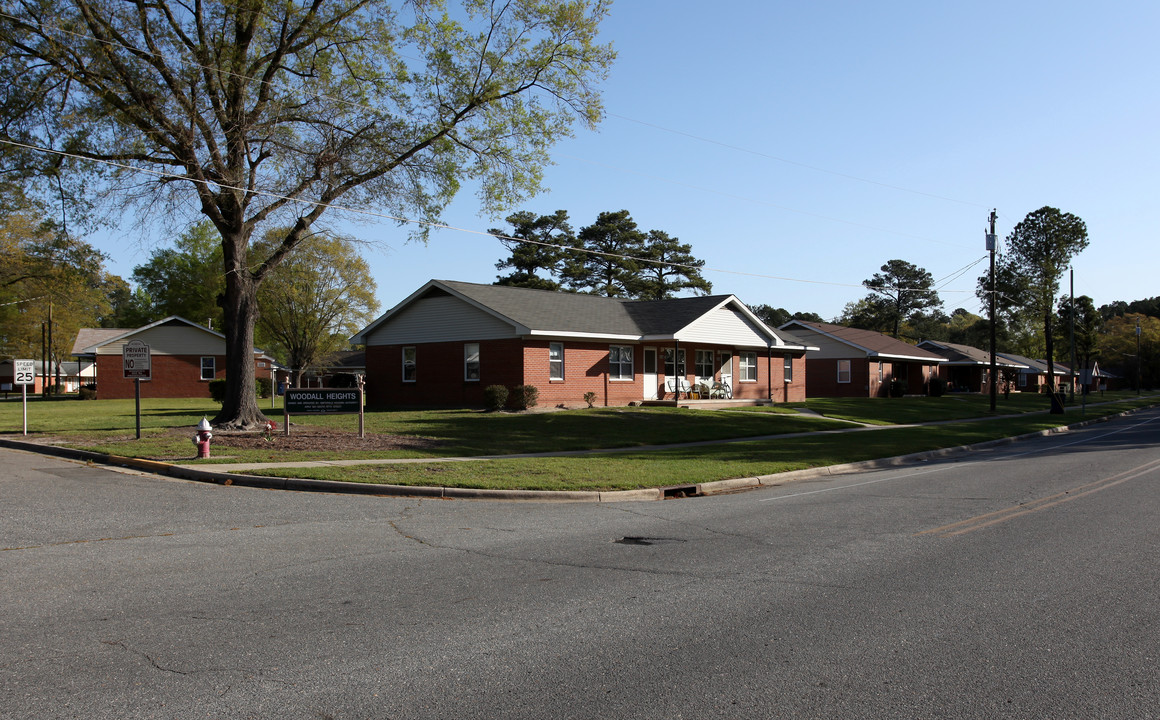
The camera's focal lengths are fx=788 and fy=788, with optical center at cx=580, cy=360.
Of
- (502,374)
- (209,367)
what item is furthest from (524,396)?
(209,367)

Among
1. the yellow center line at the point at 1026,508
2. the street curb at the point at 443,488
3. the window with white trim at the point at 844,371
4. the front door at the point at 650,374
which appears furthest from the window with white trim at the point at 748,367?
the yellow center line at the point at 1026,508

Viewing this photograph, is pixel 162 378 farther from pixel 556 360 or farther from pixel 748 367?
pixel 748 367

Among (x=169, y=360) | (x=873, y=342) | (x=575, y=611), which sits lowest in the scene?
(x=575, y=611)

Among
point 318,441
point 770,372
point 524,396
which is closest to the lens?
point 318,441

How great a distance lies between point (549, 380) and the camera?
30.2 m

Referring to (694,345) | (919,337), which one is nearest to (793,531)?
(694,345)

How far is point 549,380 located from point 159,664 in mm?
25446

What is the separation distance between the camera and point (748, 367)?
128ft

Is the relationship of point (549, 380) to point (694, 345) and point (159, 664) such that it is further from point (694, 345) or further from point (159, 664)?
point (159, 664)

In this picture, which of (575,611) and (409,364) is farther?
(409,364)

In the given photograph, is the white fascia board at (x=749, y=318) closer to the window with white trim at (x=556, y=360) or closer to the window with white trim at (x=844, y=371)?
the window with white trim at (x=556, y=360)

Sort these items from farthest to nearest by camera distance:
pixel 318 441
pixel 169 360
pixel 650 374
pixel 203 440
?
pixel 169 360
pixel 650 374
pixel 318 441
pixel 203 440

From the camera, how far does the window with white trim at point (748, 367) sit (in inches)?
1517

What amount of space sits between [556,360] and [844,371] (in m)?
27.4
